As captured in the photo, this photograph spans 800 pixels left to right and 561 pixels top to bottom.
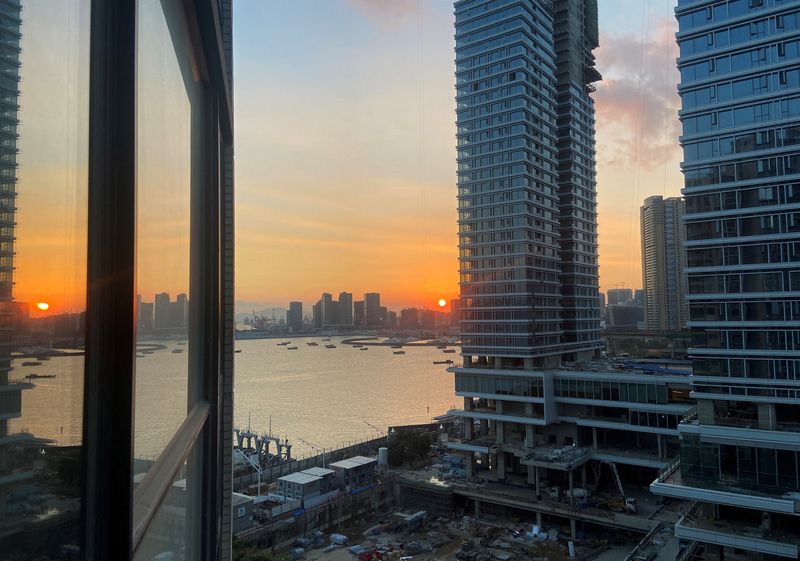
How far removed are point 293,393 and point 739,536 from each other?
1592 cm

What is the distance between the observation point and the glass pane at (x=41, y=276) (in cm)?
21

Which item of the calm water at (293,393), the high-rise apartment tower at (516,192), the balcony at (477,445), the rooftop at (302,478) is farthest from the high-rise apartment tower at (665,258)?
the rooftop at (302,478)

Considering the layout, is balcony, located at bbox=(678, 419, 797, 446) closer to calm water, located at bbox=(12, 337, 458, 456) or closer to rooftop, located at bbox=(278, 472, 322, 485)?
rooftop, located at bbox=(278, 472, 322, 485)

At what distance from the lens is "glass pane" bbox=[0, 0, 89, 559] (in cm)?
21

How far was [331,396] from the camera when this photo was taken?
1828cm

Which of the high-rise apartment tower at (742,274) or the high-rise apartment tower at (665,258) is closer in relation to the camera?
the high-rise apartment tower at (742,274)

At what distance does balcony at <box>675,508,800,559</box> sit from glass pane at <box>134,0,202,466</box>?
593cm

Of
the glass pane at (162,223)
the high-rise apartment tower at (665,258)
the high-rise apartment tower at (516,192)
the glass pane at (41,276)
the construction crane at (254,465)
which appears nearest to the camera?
the glass pane at (41,276)

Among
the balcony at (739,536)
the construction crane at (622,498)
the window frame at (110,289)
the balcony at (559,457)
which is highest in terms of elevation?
the window frame at (110,289)

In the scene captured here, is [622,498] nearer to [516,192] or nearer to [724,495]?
[724,495]

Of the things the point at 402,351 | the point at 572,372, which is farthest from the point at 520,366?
the point at 402,351

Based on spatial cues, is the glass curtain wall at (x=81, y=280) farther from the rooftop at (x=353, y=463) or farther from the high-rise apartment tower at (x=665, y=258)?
the high-rise apartment tower at (x=665, y=258)

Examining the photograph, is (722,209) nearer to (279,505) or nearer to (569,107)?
(569,107)

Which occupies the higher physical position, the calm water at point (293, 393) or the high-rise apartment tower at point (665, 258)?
the high-rise apartment tower at point (665, 258)
